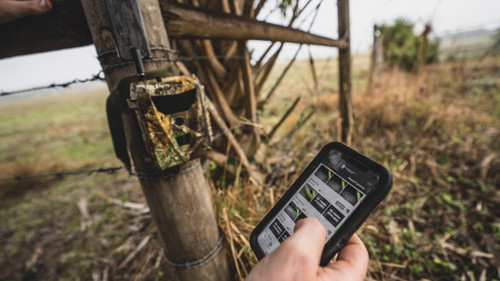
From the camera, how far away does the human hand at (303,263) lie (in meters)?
0.52

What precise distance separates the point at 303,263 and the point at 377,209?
196cm

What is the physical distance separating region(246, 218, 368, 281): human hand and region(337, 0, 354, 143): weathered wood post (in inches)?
71.1

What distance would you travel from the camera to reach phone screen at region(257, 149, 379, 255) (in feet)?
2.26

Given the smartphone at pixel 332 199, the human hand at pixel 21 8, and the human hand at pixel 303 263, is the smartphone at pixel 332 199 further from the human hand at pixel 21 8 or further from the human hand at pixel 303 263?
the human hand at pixel 21 8

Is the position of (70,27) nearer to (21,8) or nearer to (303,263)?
(21,8)

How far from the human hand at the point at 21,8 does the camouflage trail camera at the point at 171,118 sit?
50cm

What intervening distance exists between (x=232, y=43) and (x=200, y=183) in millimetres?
1320

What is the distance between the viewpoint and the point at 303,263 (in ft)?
1.71

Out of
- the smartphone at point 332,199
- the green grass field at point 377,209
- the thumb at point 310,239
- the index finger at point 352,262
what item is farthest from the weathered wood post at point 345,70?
the thumb at point 310,239

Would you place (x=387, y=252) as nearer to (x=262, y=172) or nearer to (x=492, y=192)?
(x=262, y=172)

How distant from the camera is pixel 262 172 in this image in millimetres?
2150

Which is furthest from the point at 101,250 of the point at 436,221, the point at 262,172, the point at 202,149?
the point at 436,221

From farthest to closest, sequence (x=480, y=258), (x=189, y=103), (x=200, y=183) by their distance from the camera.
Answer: (x=480, y=258)
(x=200, y=183)
(x=189, y=103)

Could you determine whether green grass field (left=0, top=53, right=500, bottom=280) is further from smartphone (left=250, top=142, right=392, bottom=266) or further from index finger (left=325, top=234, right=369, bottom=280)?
index finger (left=325, top=234, right=369, bottom=280)
